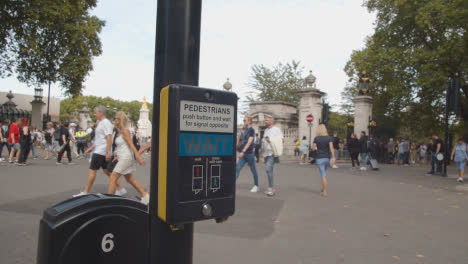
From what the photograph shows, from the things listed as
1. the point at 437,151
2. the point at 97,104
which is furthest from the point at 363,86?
the point at 97,104

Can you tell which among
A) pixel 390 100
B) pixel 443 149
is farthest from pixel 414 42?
pixel 443 149

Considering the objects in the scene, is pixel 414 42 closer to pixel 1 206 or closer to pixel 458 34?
pixel 458 34

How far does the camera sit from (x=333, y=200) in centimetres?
790

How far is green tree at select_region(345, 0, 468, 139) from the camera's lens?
70.3 ft

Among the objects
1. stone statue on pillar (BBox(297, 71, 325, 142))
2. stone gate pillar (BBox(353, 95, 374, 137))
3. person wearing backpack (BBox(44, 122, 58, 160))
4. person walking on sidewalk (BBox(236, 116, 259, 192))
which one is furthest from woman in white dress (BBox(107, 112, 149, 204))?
stone gate pillar (BBox(353, 95, 374, 137))

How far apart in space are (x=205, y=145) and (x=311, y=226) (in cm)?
441

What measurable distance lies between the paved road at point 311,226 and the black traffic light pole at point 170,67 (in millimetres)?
2452

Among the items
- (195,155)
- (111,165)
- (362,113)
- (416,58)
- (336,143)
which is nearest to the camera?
(195,155)

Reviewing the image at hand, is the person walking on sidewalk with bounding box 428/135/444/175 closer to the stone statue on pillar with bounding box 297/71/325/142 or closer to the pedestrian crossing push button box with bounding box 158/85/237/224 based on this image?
the stone statue on pillar with bounding box 297/71/325/142

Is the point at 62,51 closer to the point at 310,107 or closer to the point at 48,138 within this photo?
the point at 48,138

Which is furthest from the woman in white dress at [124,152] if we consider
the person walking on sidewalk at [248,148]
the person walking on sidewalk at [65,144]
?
the person walking on sidewalk at [65,144]

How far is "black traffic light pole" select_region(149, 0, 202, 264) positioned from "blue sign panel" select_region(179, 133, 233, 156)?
16 centimetres

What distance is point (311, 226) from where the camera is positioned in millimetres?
5512

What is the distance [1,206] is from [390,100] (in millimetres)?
30752
